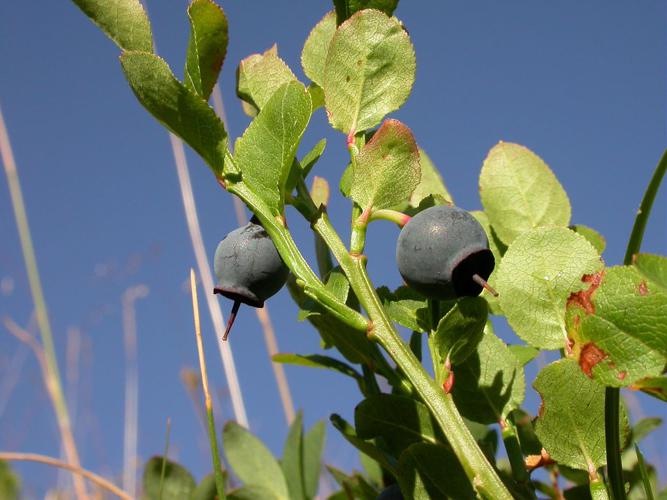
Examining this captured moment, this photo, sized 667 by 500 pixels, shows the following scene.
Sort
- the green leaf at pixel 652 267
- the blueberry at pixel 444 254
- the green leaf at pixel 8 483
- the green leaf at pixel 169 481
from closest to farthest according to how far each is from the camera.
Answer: the green leaf at pixel 652 267
the blueberry at pixel 444 254
the green leaf at pixel 169 481
the green leaf at pixel 8 483

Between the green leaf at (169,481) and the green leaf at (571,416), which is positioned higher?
the green leaf at (571,416)

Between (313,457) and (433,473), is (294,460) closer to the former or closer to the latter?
(313,457)

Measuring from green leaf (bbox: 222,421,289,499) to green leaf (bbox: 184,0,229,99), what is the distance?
1.97 feet

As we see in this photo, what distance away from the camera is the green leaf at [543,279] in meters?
0.71

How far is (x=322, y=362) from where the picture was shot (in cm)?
95

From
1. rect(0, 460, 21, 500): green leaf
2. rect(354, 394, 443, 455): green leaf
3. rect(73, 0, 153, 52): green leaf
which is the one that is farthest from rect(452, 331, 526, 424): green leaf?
rect(0, 460, 21, 500): green leaf

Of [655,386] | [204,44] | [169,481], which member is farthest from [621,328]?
[169,481]

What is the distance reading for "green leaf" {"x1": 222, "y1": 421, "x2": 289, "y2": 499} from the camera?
116cm

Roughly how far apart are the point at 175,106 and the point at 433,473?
1.38 feet

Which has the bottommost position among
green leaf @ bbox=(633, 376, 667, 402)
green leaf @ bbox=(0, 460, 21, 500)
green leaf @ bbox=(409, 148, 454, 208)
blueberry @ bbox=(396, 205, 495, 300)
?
green leaf @ bbox=(0, 460, 21, 500)

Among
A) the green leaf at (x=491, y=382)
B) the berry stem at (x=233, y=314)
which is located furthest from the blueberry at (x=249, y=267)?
the green leaf at (x=491, y=382)

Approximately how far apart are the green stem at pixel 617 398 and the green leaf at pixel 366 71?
10.9 inches

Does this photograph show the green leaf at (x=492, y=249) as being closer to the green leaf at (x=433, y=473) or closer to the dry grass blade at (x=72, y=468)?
the green leaf at (x=433, y=473)

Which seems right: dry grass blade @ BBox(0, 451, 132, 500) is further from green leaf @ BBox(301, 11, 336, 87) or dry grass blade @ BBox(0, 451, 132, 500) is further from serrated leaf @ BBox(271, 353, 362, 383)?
green leaf @ BBox(301, 11, 336, 87)
